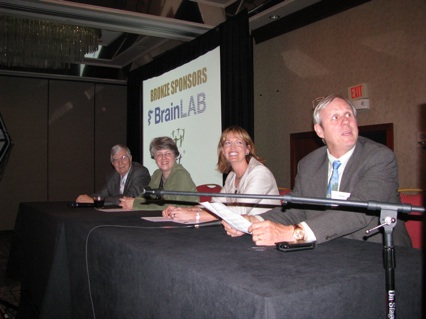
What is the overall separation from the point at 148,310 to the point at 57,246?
3.57 feet

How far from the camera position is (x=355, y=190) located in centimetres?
154

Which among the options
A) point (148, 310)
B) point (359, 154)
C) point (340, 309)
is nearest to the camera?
point (340, 309)

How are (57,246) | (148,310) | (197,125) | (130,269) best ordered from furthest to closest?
(197,125), (57,246), (130,269), (148,310)

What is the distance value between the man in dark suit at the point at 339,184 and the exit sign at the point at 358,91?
7.25 feet

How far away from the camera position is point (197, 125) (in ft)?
16.8

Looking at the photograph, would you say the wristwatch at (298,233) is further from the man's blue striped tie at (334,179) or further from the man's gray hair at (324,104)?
the man's gray hair at (324,104)

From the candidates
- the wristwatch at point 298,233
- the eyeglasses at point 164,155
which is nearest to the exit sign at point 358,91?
the eyeglasses at point 164,155

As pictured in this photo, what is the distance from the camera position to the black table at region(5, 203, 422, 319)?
0.90 meters

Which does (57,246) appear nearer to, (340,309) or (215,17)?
(340,309)

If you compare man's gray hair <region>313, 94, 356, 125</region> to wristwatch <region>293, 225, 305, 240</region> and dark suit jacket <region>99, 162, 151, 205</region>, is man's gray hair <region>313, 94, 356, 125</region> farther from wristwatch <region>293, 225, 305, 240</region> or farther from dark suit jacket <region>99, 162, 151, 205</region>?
dark suit jacket <region>99, 162, 151, 205</region>

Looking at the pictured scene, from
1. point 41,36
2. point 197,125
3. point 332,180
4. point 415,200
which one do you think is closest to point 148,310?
point 332,180

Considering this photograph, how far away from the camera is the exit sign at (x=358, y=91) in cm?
383

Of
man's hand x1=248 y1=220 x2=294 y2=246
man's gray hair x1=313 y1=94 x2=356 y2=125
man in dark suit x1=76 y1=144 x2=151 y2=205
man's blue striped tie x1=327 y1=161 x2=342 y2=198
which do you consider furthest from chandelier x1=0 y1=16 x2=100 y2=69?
man's hand x1=248 y1=220 x2=294 y2=246

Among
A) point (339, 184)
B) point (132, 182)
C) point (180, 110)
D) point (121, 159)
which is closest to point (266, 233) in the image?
point (339, 184)
